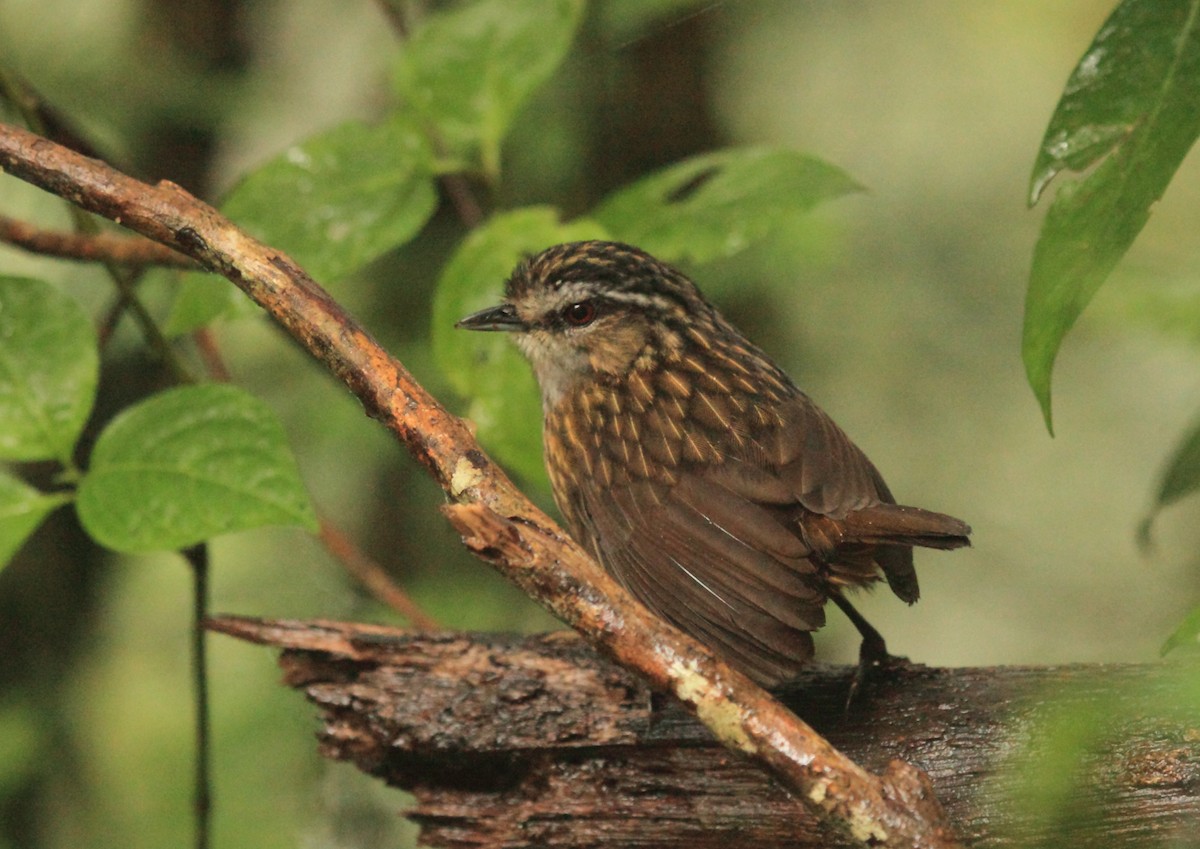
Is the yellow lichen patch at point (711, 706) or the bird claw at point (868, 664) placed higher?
the bird claw at point (868, 664)

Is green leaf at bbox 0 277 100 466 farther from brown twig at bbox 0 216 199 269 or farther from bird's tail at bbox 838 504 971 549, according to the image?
bird's tail at bbox 838 504 971 549

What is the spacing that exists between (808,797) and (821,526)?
36.6 inches

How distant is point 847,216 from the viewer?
7.28 metres

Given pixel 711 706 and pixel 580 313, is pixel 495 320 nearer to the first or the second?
pixel 580 313

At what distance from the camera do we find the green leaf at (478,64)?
3104 millimetres

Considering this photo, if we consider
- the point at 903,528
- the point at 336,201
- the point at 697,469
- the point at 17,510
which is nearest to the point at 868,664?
the point at 903,528

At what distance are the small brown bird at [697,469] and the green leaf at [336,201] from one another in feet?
1.04

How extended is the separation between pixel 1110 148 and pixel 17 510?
7.52 feet

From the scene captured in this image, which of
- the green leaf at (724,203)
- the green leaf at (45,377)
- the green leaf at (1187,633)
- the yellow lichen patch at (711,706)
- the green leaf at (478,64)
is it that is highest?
the green leaf at (478,64)

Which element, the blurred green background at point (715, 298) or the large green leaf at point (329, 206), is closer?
the large green leaf at point (329, 206)

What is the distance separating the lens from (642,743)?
272 cm

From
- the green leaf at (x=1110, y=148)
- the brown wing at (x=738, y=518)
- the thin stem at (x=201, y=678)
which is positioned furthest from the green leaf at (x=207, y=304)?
the green leaf at (x=1110, y=148)

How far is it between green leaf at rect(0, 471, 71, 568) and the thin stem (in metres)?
0.57

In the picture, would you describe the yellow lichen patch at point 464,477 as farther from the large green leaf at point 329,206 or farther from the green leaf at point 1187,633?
the green leaf at point 1187,633
